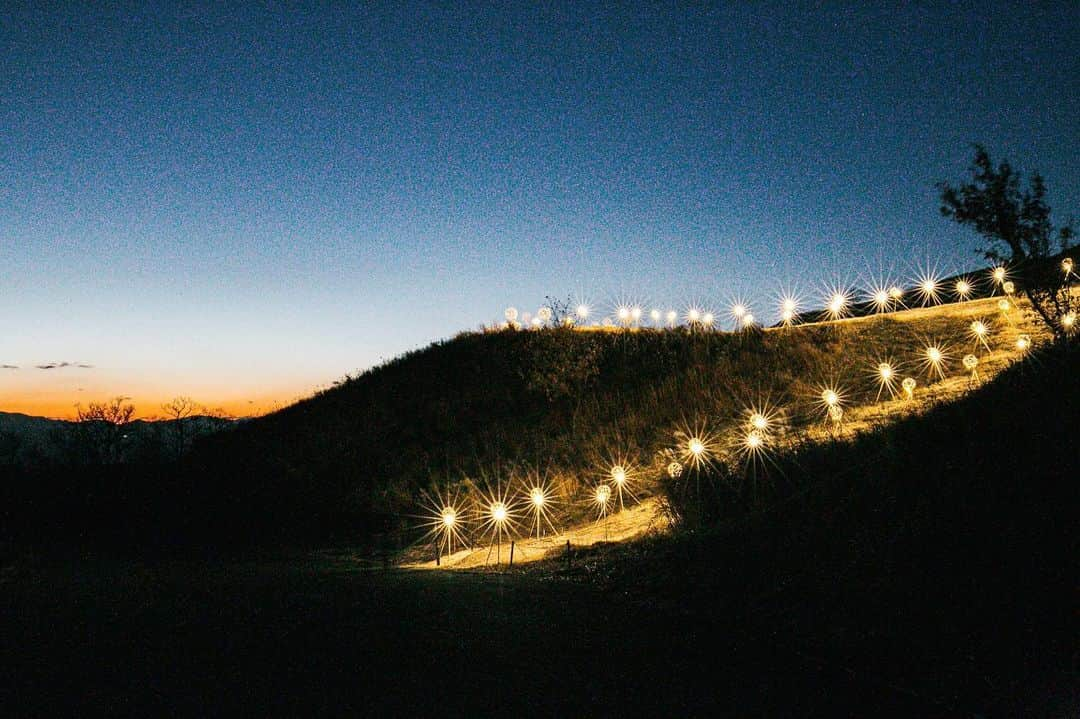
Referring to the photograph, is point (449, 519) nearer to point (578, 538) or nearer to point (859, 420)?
point (578, 538)

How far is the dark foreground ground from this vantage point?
2.84 metres

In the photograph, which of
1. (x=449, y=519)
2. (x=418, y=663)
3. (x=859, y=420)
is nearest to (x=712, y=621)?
(x=418, y=663)

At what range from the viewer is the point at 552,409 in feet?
70.6

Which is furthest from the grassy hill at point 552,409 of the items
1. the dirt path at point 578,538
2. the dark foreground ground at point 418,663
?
the dark foreground ground at point 418,663

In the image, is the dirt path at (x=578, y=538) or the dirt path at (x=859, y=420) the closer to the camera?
the dirt path at (x=578, y=538)

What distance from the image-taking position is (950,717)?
9.46 ft

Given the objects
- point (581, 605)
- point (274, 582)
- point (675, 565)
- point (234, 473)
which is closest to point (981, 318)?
point (675, 565)

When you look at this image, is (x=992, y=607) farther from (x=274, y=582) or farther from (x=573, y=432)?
(x=573, y=432)

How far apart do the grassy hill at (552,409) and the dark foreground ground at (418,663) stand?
27.1ft

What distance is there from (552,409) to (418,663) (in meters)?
18.1

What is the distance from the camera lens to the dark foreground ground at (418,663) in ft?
9.31

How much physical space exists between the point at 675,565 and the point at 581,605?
149 cm

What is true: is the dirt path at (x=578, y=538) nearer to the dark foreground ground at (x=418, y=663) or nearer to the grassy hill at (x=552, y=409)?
the grassy hill at (x=552, y=409)

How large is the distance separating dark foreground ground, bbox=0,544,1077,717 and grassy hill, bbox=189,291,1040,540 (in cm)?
827
